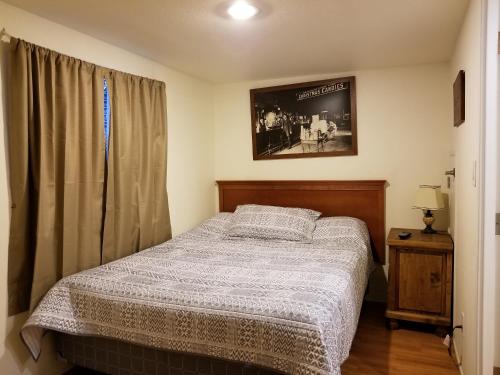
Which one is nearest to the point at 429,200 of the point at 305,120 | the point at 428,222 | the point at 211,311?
the point at 428,222

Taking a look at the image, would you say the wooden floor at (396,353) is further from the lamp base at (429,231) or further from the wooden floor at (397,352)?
the lamp base at (429,231)

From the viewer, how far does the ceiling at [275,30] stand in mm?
1976

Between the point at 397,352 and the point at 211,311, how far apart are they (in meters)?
1.52

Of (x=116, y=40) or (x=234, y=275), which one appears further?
(x=116, y=40)

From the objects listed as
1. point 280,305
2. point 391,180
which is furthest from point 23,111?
point 391,180

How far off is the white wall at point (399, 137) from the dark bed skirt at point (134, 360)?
2.16 meters

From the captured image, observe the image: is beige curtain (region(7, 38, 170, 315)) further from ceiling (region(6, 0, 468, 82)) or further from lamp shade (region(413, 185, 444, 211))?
lamp shade (region(413, 185, 444, 211))

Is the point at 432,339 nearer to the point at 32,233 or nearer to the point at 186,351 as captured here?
the point at 186,351

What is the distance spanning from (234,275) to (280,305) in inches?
20.1

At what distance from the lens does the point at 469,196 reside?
6.28 feet

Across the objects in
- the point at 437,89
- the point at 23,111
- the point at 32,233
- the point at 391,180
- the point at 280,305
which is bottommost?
the point at 280,305

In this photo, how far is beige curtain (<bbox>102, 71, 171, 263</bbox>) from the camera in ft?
8.34

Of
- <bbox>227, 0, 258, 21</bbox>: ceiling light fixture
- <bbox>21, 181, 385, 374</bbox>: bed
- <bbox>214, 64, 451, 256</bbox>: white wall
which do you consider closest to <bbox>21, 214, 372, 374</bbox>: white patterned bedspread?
<bbox>21, 181, 385, 374</bbox>: bed

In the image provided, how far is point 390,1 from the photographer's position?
6.30ft
